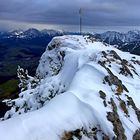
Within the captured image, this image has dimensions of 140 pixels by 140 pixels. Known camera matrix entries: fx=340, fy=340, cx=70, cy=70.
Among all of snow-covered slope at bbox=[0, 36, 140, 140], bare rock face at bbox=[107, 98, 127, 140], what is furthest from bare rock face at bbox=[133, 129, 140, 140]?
bare rock face at bbox=[107, 98, 127, 140]

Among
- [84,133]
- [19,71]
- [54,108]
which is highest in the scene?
[54,108]

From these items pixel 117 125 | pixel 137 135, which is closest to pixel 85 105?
pixel 117 125

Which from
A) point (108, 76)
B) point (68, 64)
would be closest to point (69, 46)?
point (68, 64)

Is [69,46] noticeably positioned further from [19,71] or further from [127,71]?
[127,71]

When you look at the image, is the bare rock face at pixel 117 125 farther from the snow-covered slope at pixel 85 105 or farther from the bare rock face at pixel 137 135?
the bare rock face at pixel 137 135

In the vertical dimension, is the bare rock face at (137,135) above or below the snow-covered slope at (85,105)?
below

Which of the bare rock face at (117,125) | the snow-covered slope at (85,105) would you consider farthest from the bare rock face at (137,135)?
the bare rock face at (117,125)

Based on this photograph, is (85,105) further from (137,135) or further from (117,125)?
(137,135)

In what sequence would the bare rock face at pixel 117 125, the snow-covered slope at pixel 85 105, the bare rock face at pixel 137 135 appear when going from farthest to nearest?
the bare rock face at pixel 137 135, the bare rock face at pixel 117 125, the snow-covered slope at pixel 85 105
